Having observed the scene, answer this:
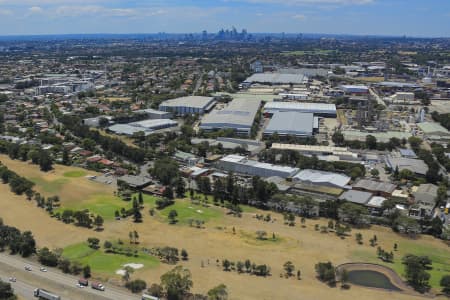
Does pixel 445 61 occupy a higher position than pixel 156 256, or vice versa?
pixel 445 61

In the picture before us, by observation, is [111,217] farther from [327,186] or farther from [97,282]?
[327,186]

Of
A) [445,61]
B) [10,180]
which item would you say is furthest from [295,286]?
[445,61]

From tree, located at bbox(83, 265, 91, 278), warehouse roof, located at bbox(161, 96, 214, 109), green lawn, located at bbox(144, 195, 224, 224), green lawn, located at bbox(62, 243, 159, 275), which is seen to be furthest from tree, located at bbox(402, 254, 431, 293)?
warehouse roof, located at bbox(161, 96, 214, 109)

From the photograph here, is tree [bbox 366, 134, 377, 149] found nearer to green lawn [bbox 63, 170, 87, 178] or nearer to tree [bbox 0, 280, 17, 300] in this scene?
green lawn [bbox 63, 170, 87, 178]

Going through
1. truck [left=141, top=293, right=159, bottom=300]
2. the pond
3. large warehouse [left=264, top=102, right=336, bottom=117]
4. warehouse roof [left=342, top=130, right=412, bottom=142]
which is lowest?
the pond

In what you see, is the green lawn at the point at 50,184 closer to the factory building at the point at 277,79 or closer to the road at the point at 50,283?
the road at the point at 50,283

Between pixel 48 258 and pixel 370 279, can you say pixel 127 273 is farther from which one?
pixel 370 279

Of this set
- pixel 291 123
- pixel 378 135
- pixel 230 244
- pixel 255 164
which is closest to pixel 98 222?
pixel 230 244
